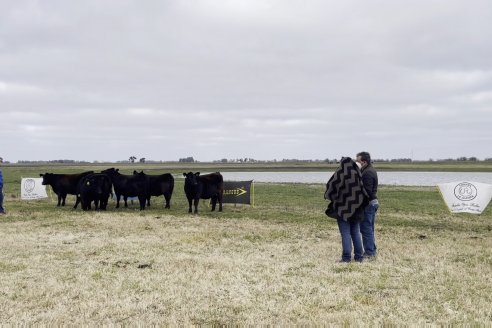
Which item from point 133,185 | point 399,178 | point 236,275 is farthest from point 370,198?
point 399,178

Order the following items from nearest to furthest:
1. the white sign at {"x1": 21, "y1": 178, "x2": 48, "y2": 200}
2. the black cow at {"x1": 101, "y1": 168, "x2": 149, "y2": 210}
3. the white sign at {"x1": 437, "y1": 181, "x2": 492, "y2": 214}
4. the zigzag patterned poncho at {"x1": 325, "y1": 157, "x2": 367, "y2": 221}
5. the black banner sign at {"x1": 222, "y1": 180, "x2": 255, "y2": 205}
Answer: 1. the zigzag patterned poncho at {"x1": 325, "y1": 157, "x2": 367, "y2": 221}
2. the white sign at {"x1": 437, "y1": 181, "x2": 492, "y2": 214}
3. the black cow at {"x1": 101, "y1": 168, "x2": 149, "y2": 210}
4. the black banner sign at {"x1": 222, "y1": 180, "x2": 255, "y2": 205}
5. the white sign at {"x1": 21, "y1": 178, "x2": 48, "y2": 200}

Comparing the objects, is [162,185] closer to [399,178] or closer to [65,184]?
[65,184]

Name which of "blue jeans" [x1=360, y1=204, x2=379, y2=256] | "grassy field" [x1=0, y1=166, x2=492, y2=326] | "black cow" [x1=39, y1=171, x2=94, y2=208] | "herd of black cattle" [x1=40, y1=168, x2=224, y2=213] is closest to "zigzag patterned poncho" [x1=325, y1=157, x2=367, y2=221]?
"blue jeans" [x1=360, y1=204, x2=379, y2=256]

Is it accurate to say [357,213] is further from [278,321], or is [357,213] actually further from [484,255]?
[278,321]

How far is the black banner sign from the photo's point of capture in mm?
22109

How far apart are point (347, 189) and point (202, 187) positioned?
11.6 m

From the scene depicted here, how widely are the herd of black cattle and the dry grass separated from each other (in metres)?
5.95

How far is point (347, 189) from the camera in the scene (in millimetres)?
9602

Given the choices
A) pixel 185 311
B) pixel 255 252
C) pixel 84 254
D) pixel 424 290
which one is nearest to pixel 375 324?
pixel 424 290

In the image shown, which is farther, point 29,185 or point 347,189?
point 29,185

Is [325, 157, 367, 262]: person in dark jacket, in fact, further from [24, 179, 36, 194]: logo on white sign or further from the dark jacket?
[24, 179, 36, 194]: logo on white sign

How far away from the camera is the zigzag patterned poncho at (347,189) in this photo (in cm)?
953

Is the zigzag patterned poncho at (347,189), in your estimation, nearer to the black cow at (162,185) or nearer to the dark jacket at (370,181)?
the dark jacket at (370,181)

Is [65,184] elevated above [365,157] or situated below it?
below
